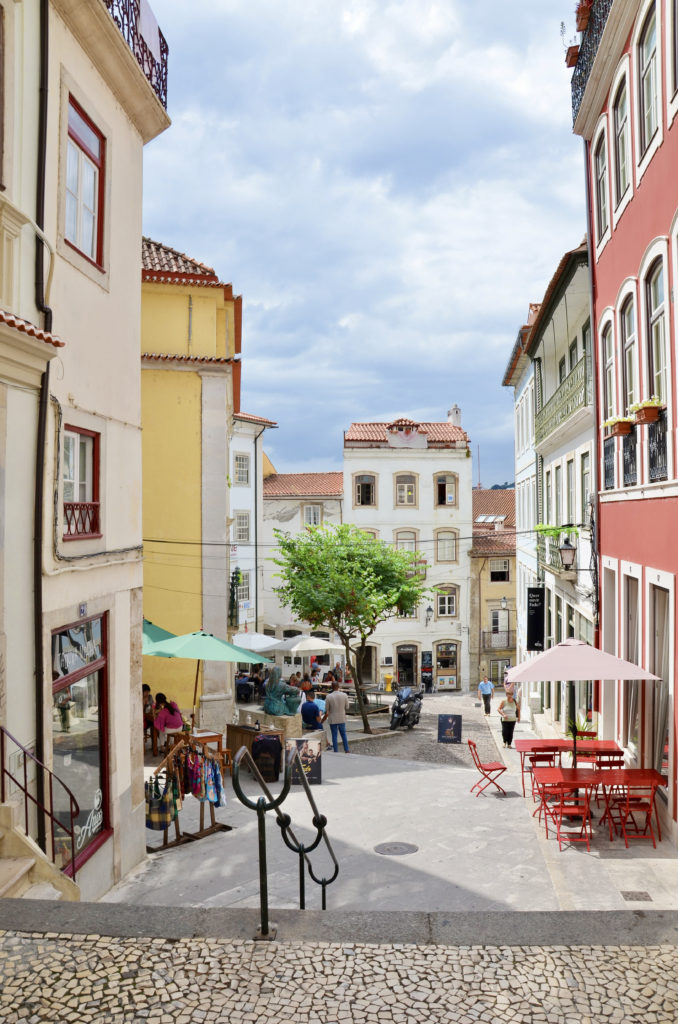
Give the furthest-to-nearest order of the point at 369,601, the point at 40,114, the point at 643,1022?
1. the point at 369,601
2. the point at 40,114
3. the point at 643,1022

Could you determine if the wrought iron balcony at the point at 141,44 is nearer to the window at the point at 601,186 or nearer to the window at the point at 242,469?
the window at the point at 601,186

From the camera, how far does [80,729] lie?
8.03 metres

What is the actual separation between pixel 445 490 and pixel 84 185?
3473 cm

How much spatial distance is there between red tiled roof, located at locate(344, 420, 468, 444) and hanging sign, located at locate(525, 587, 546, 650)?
21.6m

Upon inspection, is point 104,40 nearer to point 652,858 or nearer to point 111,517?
point 111,517

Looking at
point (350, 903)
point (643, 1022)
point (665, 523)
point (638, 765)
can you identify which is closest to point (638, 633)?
point (638, 765)

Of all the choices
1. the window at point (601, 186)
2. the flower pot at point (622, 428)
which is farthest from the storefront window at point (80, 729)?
the window at point (601, 186)

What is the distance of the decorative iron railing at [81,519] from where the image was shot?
793 centimetres

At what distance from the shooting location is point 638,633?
10.9m

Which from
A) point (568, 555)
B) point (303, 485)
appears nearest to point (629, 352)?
point (568, 555)

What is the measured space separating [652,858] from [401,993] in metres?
5.41

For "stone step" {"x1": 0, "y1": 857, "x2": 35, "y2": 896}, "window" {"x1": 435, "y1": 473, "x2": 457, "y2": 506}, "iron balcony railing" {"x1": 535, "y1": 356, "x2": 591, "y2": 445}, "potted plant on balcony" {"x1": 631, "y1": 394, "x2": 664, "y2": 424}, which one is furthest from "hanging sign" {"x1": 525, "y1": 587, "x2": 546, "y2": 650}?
"window" {"x1": 435, "y1": 473, "x2": 457, "y2": 506}

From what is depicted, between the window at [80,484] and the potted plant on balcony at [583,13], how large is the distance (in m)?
10.5

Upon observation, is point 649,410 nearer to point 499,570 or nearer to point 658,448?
point 658,448
